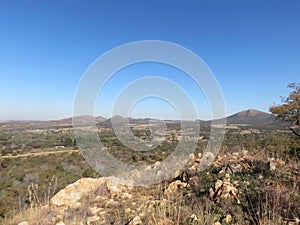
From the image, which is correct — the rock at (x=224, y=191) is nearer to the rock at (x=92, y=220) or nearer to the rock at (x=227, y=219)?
the rock at (x=227, y=219)

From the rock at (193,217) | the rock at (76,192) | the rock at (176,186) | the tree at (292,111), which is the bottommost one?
the rock at (76,192)

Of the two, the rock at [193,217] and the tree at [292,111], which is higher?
the tree at [292,111]

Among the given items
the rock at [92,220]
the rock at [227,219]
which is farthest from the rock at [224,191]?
the rock at [92,220]

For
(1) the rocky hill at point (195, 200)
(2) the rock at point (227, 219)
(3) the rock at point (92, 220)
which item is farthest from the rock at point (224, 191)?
(3) the rock at point (92, 220)

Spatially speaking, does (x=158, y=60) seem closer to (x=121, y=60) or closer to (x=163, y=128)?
(x=121, y=60)

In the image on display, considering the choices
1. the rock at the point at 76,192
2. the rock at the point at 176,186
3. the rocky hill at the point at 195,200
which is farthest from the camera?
the rock at the point at 76,192

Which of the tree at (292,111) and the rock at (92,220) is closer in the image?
the rock at (92,220)

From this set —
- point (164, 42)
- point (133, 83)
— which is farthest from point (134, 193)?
point (164, 42)

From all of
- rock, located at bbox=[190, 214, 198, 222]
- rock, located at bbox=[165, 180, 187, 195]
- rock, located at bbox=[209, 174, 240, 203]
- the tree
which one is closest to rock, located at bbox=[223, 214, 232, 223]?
rock, located at bbox=[190, 214, 198, 222]

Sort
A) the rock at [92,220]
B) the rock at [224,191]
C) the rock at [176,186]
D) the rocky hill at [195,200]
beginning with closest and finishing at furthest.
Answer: the rocky hill at [195,200]
the rock at [92,220]
the rock at [224,191]
the rock at [176,186]

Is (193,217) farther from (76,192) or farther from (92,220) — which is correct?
(76,192)

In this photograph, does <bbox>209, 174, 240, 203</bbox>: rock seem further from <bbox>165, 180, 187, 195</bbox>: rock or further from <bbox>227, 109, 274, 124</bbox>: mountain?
<bbox>227, 109, 274, 124</bbox>: mountain
